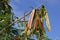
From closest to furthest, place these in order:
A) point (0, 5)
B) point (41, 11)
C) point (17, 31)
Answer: point (41, 11) < point (17, 31) < point (0, 5)

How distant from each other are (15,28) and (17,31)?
68 mm

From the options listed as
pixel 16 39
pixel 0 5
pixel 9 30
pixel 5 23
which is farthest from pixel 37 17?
pixel 0 5

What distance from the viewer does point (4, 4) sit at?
4.29 m

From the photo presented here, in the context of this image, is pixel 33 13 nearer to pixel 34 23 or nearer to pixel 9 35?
pixel 34 23

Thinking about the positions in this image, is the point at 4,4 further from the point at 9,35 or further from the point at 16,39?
the point at 16,39

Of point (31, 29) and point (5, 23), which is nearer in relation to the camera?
point (31, 29)

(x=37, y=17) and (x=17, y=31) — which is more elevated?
(x=17, y=31)

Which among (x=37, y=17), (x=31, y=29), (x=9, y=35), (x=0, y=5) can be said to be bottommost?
(x=31, y=29)

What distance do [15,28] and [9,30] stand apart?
30 centimetres

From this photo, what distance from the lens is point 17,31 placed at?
376 cm

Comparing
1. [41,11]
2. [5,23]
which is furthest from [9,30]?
[41,11]

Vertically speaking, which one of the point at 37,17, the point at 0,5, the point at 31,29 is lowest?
the point at 31,29

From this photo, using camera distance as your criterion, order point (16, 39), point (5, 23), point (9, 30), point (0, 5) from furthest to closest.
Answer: point (0, 5), point (9, 30), point (5, 23), point (16, 39)

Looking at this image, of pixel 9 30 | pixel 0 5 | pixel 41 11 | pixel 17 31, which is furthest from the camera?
pixel 0 5
